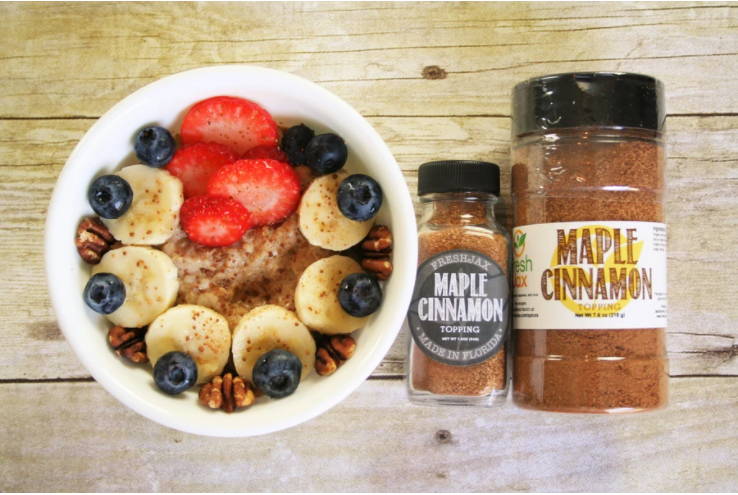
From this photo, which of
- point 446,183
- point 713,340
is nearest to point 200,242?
point 446,183

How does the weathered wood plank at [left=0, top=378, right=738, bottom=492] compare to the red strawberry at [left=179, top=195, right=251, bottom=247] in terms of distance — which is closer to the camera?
the red strawberry at [left=179, top=195, right=251, bottom=247]

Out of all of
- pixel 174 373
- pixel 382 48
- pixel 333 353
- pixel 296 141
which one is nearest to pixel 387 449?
pixel 333 353

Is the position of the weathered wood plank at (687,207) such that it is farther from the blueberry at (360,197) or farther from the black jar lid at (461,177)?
the blueberry at (360,197)

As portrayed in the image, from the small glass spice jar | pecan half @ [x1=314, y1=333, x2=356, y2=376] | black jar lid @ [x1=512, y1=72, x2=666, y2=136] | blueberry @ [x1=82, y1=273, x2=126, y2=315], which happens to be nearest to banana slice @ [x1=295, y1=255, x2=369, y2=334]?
pecan half @ [x1=314, y1=333, x2=356, y2=376]

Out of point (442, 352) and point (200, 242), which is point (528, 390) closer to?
point (442, 352)

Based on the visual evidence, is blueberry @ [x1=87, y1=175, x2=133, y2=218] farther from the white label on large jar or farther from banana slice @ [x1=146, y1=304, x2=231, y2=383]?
the white label on large jar

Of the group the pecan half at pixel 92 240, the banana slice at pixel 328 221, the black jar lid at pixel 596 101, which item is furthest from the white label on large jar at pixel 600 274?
the pecan half at pixel 92 240
